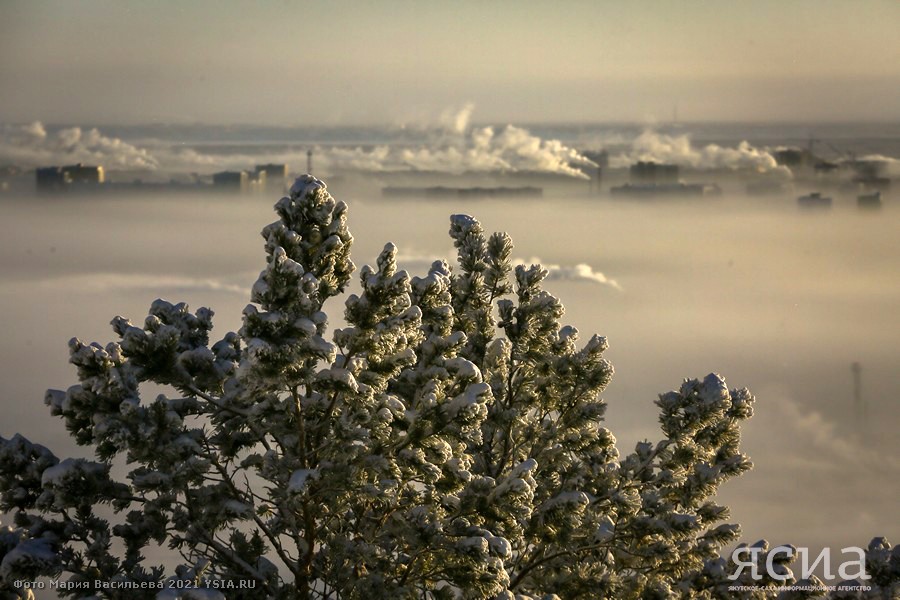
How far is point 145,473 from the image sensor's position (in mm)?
13859

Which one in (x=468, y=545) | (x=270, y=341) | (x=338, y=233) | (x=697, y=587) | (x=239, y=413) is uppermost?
(x=338, y=233)

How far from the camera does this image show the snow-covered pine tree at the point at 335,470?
1298cm

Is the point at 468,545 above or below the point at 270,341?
below

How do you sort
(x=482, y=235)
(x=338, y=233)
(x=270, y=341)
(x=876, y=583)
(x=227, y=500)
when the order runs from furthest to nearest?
1. (x=482, y=235)
2. (x=876, y=583)
3. (x=227, y=500)
4. (x=338, y=233)
5. (x=270, y=341)

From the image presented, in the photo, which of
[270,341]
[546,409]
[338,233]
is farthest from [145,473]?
[546,409]

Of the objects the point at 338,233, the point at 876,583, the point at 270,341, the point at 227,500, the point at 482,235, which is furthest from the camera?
the point at 482,235

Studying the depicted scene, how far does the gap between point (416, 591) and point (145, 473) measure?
353 cm

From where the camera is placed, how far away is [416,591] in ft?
47.8

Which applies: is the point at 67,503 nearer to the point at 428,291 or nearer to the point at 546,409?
the point at 428,291

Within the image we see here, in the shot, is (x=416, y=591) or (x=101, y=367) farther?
(x=416, y=591)

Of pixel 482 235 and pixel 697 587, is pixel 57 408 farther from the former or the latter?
pixel 697 587

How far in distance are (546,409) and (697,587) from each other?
321cm

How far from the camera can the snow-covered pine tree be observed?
42.6 feet

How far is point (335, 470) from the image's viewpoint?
1369 centimetres
